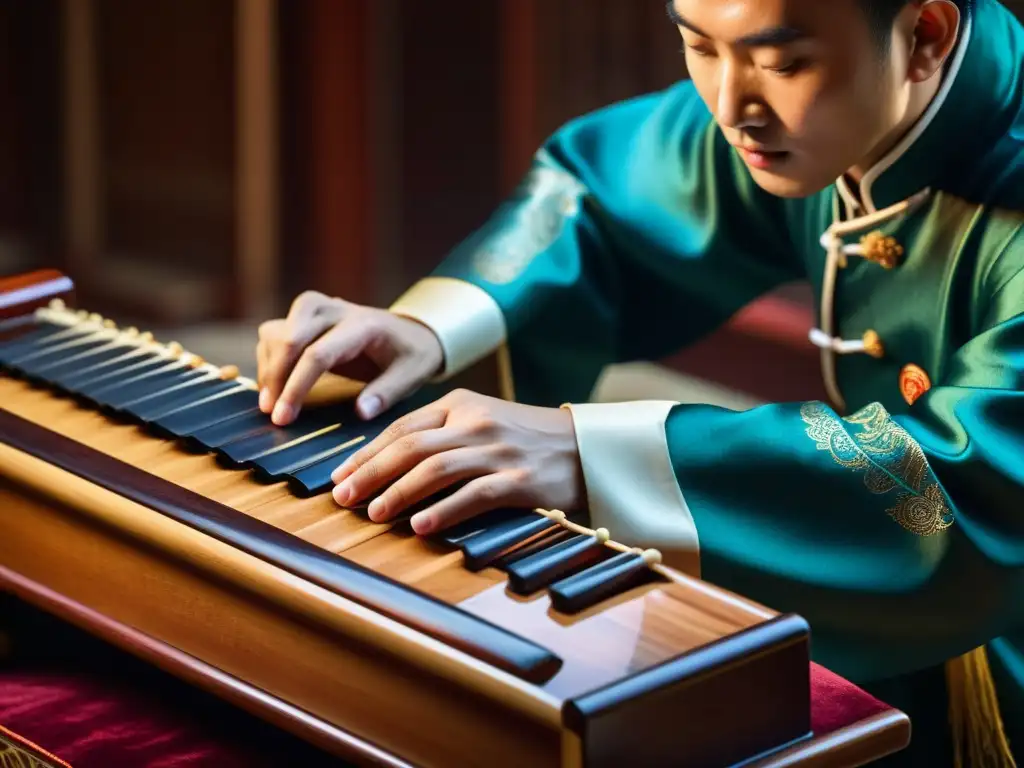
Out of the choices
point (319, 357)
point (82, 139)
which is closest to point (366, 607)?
point (319, 357)

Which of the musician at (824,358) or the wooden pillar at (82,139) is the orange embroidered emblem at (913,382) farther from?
the wooden pillar at (82,139)

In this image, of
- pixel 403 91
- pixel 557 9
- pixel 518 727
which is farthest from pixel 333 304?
pixel 403 91

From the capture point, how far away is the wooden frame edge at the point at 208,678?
37.8 inches

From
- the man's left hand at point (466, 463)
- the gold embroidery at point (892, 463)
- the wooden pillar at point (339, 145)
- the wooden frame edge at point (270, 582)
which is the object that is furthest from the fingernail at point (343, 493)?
the wooden pillar at point (339, 145)

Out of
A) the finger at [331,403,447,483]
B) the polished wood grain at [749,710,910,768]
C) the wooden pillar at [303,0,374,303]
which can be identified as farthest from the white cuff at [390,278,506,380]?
the wooden pillar at [303,0,374,303]

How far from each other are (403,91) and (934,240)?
2413 millimetres

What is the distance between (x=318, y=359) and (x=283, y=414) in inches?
3.3

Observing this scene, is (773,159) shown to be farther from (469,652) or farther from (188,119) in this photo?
(188,119)

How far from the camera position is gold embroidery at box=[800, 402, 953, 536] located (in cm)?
112

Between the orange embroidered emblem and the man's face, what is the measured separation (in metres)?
0.23

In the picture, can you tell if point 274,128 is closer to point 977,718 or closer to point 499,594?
point 977,718

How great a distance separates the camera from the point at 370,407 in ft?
4.20

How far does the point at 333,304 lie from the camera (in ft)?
4.60

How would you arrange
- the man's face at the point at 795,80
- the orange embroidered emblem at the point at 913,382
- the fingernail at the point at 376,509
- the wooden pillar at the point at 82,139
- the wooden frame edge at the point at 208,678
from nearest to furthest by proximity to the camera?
1. the wooden frame edge at the point at 208,678
2. the fingernail at the point at 376,509
3. the man's face at the point at 795,80
4. the orange embroidered emblem at the point at 913,382
5. the wooden pillar at the point at 82,139
